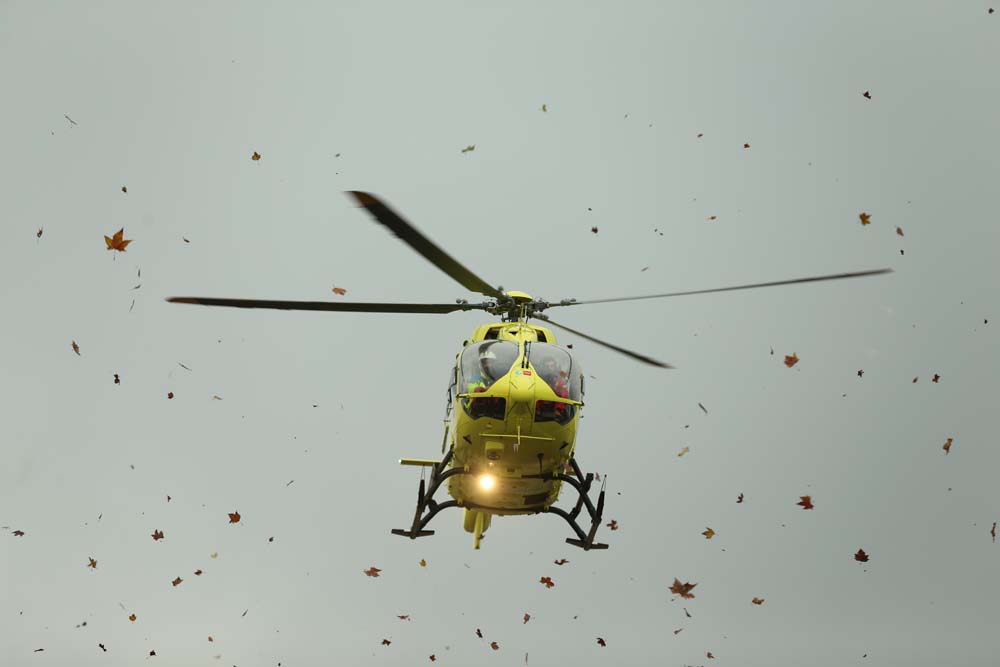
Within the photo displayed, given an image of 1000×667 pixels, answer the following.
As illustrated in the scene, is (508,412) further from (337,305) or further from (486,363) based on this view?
(337,305)

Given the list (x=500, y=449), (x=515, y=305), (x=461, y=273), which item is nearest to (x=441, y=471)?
(x=500, y=449)

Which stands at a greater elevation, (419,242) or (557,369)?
(419,242)

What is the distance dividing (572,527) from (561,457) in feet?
6.29

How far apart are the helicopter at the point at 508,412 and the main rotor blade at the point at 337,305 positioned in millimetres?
13

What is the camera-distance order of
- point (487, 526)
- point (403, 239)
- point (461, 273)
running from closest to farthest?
point (403, 239) < point (461, 273) < point (487, 526)

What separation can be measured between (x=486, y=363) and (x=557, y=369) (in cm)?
99

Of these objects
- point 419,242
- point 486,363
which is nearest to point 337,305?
point 486,363

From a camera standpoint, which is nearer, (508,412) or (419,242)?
(419,242)

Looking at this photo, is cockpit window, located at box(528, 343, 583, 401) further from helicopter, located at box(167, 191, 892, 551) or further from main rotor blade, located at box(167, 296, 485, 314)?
main rotor blade, located at box(167, 296, 485, 314)

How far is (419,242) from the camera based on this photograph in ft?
30.9

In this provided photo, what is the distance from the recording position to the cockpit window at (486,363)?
40.3 feet

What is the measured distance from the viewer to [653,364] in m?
13.4

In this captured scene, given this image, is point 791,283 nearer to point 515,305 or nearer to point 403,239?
point 515,305

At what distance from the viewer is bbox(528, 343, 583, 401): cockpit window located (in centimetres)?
1234
